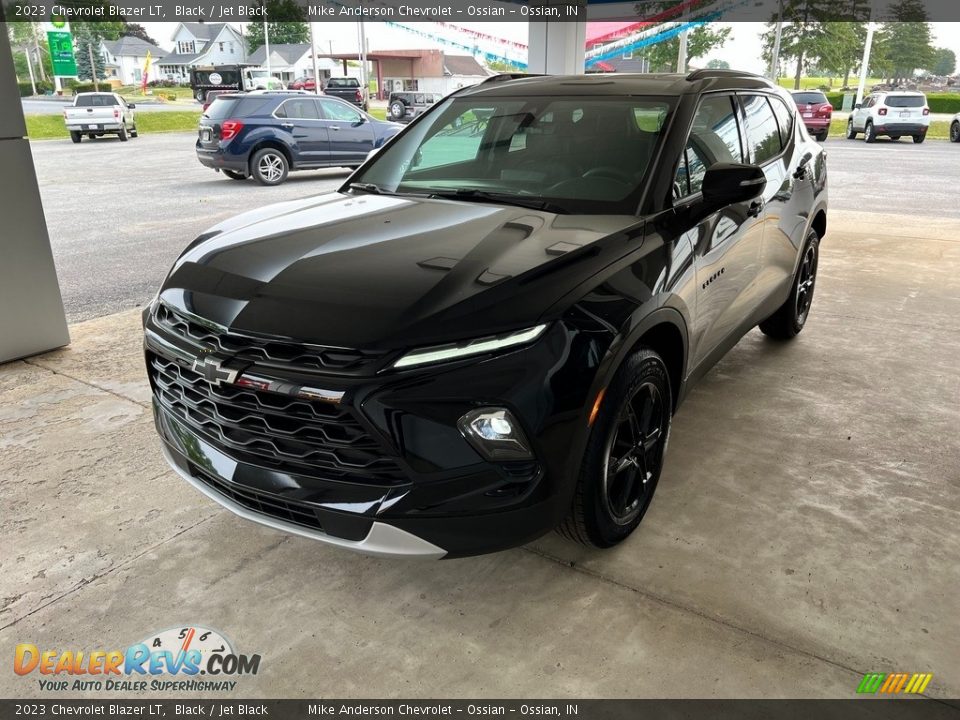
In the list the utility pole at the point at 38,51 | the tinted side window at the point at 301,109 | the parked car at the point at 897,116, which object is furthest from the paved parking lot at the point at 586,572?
the utility pole at the point at 38,51

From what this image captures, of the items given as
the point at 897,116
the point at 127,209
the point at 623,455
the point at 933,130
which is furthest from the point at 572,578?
the point at 933,130

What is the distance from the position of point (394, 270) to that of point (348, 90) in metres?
35.6

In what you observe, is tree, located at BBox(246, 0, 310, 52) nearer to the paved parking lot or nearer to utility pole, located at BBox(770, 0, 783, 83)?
utility pole, located at BBox(770, 0, 783, 83)

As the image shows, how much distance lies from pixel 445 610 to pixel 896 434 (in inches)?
102

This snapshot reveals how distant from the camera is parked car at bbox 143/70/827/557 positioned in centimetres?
205

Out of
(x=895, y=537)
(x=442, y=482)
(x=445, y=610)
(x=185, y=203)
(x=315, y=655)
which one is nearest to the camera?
(x=442, y=482)

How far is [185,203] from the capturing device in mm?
11578

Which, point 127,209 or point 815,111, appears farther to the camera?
point 815,111

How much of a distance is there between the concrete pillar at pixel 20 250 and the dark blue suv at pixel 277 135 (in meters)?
8.38

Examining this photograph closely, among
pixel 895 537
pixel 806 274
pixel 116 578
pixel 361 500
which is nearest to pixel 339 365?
pixel 361 500

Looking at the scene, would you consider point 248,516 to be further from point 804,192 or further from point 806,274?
point 806,274

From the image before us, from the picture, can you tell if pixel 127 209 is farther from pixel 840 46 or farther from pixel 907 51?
pixel 907 51

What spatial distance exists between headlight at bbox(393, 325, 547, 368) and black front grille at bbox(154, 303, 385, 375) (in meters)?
0.08

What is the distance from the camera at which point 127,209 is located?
11.2 metres
